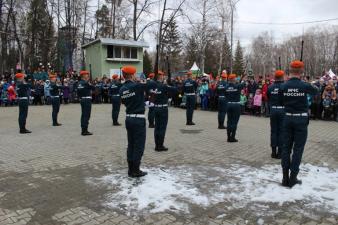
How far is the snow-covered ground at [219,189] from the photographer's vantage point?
5094 millimetres

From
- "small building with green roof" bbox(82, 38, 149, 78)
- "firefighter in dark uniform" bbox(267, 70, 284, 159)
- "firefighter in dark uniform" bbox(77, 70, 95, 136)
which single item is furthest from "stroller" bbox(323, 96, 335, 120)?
"small building with green roof" bbox(82, 38, 149, 78)

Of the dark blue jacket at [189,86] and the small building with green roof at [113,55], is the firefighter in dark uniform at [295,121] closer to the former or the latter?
the dark blue jacket at [189,86]

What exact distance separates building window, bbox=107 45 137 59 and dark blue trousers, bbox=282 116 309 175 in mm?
30609

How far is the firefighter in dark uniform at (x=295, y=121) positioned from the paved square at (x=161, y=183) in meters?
0.34

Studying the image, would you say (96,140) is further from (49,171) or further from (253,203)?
(253,203)

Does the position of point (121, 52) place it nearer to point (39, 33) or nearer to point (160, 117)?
point (39, 33)

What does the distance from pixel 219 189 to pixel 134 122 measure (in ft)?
6.44

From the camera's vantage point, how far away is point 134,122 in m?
6.50

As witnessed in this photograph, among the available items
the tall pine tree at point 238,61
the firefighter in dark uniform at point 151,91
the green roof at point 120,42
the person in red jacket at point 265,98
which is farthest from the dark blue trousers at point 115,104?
the tall pine tree at point 238,61

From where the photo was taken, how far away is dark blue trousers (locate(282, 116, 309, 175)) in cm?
587

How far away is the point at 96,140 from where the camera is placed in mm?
10258

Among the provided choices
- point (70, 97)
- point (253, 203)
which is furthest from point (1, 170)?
point (70, 97)

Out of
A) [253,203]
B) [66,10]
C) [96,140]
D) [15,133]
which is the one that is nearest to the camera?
[253,203]

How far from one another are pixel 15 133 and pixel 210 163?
7184 millimetres
